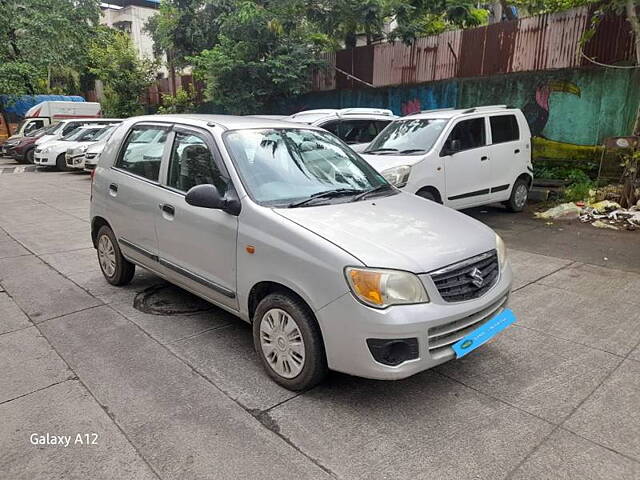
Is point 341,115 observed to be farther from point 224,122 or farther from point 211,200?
point 211,200

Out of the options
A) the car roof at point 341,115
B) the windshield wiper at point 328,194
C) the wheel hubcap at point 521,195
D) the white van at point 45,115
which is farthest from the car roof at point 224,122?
the white van at point 45,115

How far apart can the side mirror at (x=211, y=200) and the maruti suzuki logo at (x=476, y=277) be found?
159cm

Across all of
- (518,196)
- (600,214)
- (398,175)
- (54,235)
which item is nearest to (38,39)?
(54,235)

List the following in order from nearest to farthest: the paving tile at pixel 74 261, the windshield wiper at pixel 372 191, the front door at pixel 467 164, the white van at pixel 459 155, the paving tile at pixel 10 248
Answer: the windshield wiper at pixel 372 191 < the paving tile at pixel 74 261 < the paving tile at pixel 10 248 < the white van at pixel 459 155 < the front door at pixel 467 164

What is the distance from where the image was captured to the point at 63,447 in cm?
262

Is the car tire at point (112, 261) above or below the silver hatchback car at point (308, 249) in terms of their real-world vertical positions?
below

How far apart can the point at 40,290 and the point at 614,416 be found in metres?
5.19

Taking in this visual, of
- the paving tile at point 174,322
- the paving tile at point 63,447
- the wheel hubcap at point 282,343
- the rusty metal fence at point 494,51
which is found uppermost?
the rusty metal fence at point 494,51

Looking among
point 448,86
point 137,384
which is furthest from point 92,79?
point 137,384

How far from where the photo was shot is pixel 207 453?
2.56 m

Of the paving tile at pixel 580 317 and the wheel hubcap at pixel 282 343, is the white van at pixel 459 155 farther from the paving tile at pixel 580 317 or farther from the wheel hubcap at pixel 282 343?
the wheel hubcap at pixel 282 343

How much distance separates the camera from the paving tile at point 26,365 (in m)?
3.21

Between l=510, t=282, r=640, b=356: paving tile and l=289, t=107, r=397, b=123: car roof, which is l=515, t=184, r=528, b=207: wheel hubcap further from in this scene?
l=510, t=282, r=640, b=356: paving tile

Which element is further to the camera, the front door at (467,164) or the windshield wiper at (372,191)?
the front door at (467,164)
